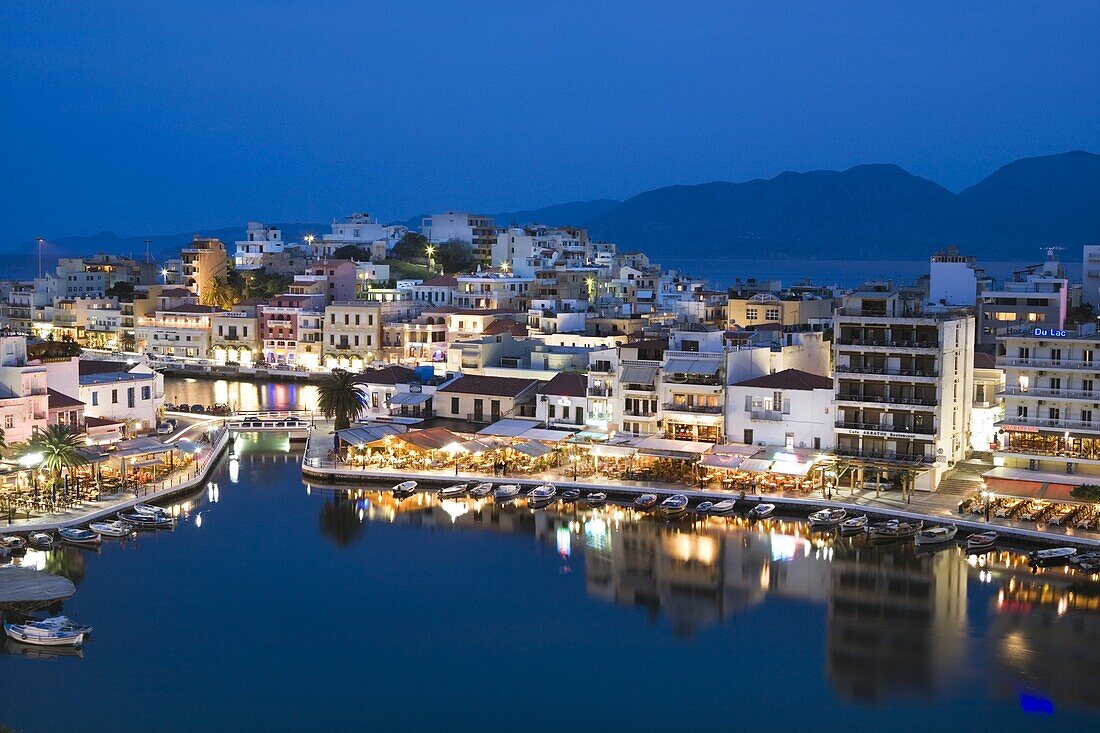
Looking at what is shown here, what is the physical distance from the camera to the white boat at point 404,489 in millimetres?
34688

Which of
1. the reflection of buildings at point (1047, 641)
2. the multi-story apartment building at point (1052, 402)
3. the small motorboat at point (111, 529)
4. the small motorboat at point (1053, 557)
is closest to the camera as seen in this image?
the reflection of buildings at point (1047, 641)

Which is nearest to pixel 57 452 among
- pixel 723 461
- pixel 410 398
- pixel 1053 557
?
pixel 410 398

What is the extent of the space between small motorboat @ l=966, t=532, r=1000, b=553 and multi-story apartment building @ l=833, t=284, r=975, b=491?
13.5 feet

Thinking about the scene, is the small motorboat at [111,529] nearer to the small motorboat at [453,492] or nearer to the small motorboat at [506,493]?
the small motorboat at [453,492]

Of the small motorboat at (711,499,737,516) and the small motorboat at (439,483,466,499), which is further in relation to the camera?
the small motorboat at (439,483,466,499)

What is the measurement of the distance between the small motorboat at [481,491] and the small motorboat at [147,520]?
814 centimetres

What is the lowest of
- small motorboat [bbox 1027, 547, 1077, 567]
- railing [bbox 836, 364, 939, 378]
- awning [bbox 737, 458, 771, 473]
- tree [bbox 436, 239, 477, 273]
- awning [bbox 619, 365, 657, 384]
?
small motorboat [bbox 1027, 547, 1077, 567]

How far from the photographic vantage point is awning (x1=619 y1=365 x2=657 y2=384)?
125 feet

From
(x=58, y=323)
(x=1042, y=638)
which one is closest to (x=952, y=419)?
(x=1042, y=638)

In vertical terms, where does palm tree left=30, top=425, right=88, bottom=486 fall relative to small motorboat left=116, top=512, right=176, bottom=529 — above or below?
above

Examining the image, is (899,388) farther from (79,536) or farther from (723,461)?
(79,536)

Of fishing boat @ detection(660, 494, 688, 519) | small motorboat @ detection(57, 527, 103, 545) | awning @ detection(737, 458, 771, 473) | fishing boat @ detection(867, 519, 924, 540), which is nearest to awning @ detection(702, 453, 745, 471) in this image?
awning @ detection(737, 458, 771, 473)

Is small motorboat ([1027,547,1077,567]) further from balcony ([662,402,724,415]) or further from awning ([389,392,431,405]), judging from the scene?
awning ([389,392,431,405])

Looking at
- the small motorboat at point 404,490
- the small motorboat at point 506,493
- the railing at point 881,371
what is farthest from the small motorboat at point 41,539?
the railing at point 881,371
